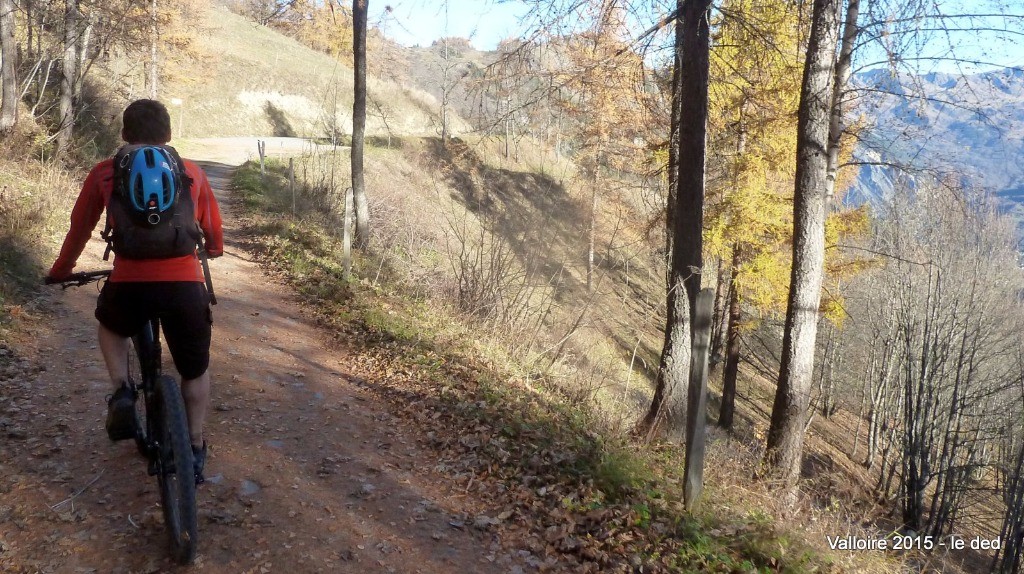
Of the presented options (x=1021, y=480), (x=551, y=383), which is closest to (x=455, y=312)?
(x=551, y=383)

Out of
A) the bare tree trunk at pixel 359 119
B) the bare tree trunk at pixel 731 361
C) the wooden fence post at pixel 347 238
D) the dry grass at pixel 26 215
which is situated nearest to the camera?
the dry grass at pixel 26 215

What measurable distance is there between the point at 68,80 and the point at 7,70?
232cm

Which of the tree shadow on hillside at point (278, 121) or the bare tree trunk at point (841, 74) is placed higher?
the tree shadow on hillside at point (278, 121)

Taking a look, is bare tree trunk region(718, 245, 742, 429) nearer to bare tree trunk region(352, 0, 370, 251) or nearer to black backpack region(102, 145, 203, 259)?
bare tree trunk region(352, 0, 370, 251)

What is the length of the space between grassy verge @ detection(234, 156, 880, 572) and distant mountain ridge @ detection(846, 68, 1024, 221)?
538 cm

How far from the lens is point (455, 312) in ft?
29.6

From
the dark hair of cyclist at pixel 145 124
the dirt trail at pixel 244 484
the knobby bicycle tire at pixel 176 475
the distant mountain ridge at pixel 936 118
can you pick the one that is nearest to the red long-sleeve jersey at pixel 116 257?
the dark hair of cyclist at pixel 145 124

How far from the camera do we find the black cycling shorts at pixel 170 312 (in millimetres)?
2932

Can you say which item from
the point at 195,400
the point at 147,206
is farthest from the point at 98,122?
the point at 147,206

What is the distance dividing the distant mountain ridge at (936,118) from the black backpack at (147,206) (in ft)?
25.9

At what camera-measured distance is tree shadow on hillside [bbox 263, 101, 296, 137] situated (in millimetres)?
43750

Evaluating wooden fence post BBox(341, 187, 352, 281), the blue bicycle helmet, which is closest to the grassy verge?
wooden fence post BBox(341, 187, 352, 281)

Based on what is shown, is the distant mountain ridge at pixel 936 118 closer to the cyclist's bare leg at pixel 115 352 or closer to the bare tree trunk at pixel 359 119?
the cyclist's bare leg at pixel 115 352

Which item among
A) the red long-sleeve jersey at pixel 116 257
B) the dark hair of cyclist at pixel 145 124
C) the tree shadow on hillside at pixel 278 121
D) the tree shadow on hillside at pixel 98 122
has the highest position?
the tree shadow on hillside at pixel 278 121
